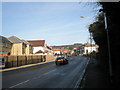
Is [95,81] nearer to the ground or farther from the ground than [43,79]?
farther from the ground

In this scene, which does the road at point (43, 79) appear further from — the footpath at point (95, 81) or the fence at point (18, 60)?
the fence at point (18, 60)

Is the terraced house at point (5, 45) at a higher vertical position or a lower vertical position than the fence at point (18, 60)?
higher

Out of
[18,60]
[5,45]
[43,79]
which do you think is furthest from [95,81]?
[5,45]

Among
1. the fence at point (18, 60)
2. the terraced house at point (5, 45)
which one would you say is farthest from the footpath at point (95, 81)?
the terraced house at point (5, 45)

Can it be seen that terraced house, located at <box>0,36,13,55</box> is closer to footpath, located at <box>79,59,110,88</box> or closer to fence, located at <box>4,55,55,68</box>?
fence, located at <box>4,55,55,68</box>

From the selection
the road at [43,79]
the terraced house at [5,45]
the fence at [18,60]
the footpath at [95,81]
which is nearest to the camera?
the footpath at [95,81]

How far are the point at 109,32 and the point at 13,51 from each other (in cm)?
5058

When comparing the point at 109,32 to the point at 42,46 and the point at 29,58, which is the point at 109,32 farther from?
the point at 42,46

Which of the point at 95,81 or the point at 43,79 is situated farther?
the point at 43,79

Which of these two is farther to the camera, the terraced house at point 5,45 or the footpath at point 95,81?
the terraced house at point 5,45

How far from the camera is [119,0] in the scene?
24.7 feet

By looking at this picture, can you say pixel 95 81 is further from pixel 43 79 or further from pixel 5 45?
pixel 5 45

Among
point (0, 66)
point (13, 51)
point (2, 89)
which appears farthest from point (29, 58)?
point (2, 89)

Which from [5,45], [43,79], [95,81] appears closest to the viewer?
[95,81]
